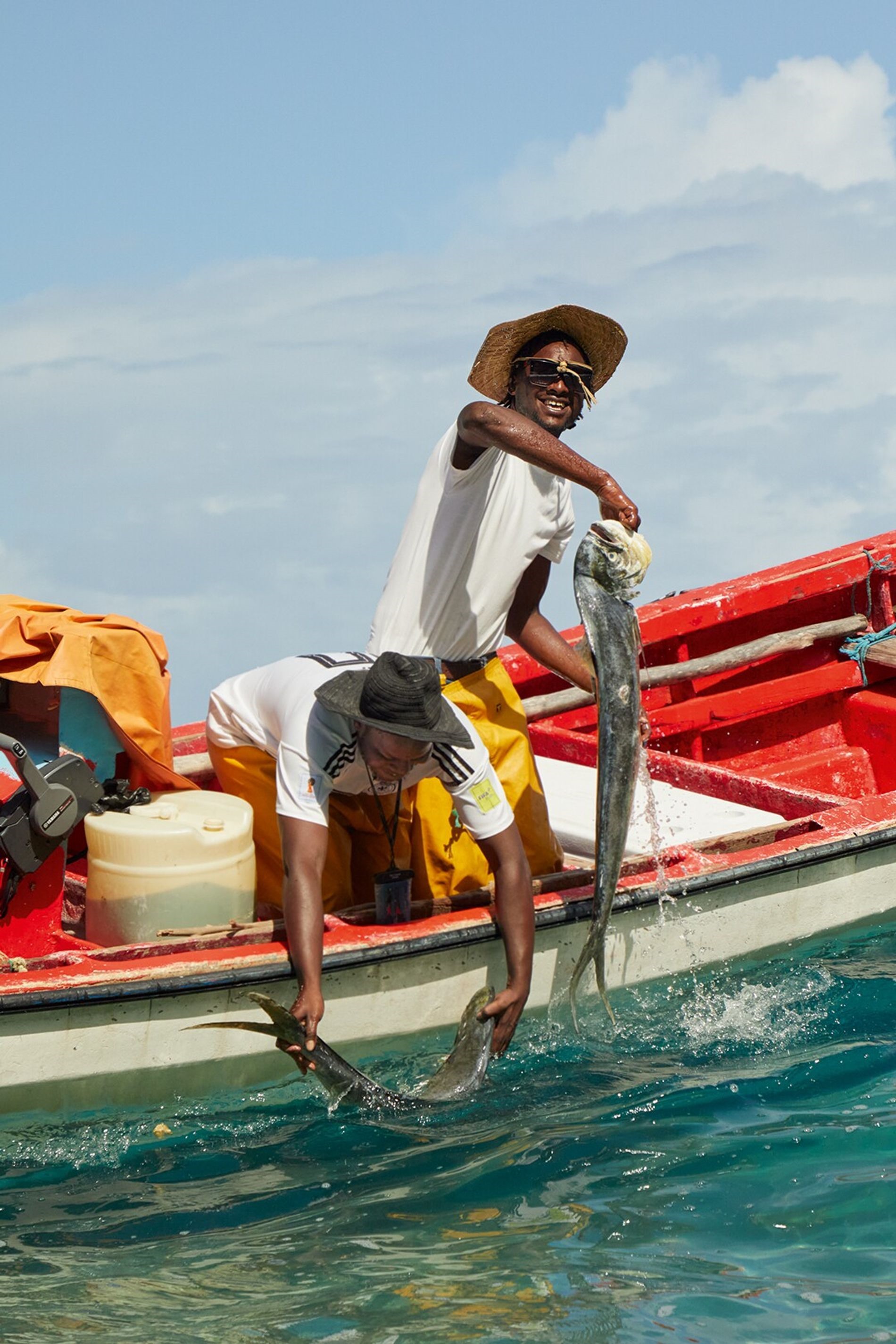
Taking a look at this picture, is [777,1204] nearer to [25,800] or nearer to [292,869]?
[292,869]

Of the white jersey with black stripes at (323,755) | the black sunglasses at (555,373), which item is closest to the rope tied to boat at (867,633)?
the black sunglasses at (555,373)

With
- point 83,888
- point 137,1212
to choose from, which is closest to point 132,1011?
point 137,1212

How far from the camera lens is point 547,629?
21.2ft

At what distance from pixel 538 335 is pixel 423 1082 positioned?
2.89 meters

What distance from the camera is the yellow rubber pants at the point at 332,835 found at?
5.96 metres

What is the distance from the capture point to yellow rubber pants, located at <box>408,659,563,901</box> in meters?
6.06

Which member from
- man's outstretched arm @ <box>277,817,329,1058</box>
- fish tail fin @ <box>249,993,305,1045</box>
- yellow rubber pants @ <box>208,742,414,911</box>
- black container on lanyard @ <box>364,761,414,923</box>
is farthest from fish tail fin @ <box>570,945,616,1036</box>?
fish tail fin @ <box>249,993,305,1045</box>

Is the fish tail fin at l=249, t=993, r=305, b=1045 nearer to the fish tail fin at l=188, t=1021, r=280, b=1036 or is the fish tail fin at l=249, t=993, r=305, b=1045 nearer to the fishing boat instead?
the fish tail fin at l=188, t=1021, r=280, b=1036

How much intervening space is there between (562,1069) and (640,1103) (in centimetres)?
39

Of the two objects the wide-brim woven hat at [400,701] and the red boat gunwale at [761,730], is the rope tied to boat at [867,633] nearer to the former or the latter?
the red boat gunwale at [761,730]

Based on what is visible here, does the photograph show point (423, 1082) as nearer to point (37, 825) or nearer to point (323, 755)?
point (323, 755)

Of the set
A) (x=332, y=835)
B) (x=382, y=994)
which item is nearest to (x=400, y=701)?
(x=332, y=835)

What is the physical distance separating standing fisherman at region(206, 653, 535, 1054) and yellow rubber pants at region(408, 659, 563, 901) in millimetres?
67

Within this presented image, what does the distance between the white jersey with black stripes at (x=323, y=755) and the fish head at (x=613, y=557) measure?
0.66 meters
